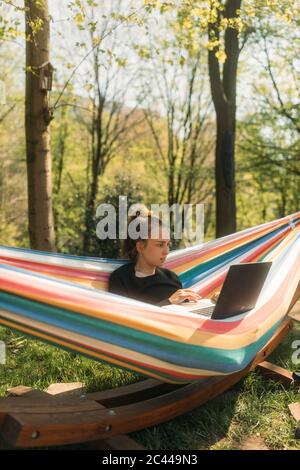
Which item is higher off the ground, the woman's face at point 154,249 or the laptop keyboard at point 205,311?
the woman's face at point 154,249

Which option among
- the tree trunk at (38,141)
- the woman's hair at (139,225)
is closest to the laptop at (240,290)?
the woman's hair at (139,225)

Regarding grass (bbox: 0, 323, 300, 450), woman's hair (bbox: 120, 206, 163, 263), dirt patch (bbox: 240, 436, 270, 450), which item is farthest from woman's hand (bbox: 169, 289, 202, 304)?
dirt patch (bbox: 240, 436, 270, 450)

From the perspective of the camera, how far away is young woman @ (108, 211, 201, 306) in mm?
2648

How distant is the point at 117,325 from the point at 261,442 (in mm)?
854

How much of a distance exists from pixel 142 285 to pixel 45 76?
7.67ft

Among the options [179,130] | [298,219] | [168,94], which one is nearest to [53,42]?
[168,94]

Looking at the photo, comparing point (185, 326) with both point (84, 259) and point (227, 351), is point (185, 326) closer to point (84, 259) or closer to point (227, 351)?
point (227, 351)

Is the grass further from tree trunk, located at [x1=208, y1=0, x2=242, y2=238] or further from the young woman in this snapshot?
tree trunk, located at [x1=208, y1=0, x2=242, y2=238]

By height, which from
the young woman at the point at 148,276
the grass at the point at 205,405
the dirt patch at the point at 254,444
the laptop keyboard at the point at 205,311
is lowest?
the dirt patch at the point at 254,444

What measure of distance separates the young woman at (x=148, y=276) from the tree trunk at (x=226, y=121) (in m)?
3.79

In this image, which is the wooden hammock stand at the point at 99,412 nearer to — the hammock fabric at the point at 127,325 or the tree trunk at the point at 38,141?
the hammock fabric at the point at 127,325

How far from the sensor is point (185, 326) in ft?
6.48

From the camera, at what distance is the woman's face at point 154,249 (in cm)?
265

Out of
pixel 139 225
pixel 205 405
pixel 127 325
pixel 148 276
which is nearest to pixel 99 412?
pixel 127 325
